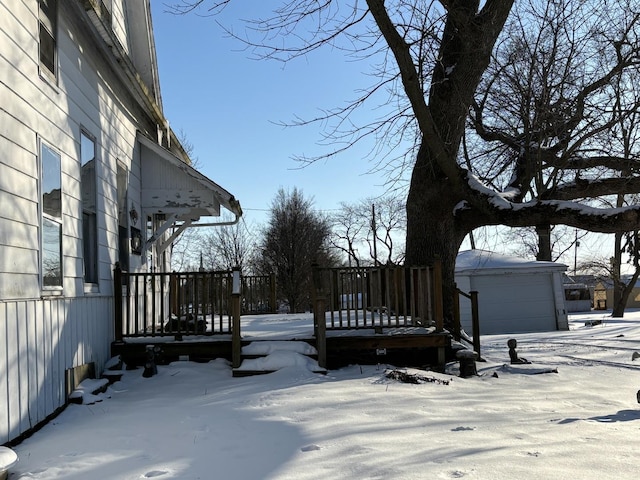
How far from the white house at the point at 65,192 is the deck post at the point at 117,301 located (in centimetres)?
9

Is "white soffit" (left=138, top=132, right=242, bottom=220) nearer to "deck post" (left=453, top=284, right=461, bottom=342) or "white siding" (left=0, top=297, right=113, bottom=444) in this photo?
"white siding" (left=0, top=297, right=113, bottom=444)

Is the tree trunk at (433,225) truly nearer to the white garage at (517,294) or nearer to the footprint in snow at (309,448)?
the footprint in snow at (309,448)

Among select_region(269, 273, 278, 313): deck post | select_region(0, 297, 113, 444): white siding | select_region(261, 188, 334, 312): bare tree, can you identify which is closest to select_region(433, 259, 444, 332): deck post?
select_region(0, 297, 113, 444): white siding

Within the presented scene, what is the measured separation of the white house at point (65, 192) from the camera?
4.73 metres

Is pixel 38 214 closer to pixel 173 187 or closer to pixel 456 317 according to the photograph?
pixel 173 187

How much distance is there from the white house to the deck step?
6.21 ft

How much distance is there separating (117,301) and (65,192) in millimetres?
2195

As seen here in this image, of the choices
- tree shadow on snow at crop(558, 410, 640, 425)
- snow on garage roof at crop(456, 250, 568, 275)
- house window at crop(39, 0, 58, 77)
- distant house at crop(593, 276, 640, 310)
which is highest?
house window at crop(39, 0, 58, 77)

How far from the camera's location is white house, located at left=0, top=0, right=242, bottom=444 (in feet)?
15.5

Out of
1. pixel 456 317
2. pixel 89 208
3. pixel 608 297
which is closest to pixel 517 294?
pixel 456 317

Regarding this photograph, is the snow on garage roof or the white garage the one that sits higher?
the snow on garage roof

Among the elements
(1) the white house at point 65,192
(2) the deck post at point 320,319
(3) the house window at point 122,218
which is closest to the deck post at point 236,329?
(2) the deck post at point 320,319

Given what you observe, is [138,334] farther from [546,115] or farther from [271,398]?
[546,115]

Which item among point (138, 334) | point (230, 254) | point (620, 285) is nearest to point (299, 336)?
point (138, 334)
